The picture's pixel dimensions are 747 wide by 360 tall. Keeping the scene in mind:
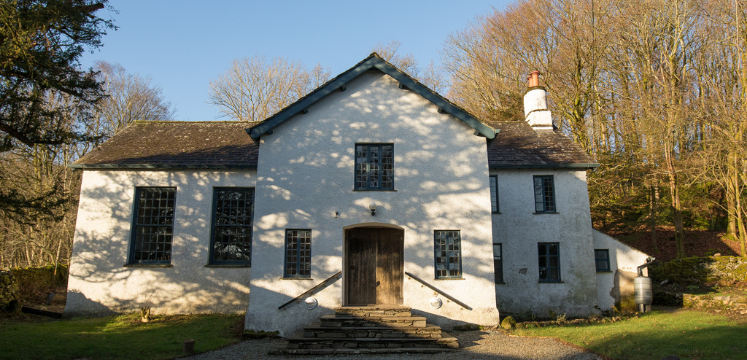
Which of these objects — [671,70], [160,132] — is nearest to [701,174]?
[671,70]

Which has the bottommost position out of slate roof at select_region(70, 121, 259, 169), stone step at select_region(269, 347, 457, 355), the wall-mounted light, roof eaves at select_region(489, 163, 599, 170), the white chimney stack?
stone step at select_region(269, 347, 457, 355)

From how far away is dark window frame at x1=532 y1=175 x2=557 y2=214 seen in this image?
56.1ft

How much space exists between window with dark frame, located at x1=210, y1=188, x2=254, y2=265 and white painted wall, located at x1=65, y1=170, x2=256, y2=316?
0.92 ft

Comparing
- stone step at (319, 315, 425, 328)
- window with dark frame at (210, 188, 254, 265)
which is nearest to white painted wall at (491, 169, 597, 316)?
stone step at (319, 315, 425, 328)

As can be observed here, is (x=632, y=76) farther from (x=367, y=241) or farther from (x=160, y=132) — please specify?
(x=160, y=132)

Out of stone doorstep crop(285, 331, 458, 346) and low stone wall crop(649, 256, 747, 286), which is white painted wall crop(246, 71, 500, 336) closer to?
stone doorstep crop(285, 331, 458, 346)

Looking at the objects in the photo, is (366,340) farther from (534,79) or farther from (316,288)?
(534,79)

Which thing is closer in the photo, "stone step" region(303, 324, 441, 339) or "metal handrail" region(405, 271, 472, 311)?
"stone step" region(303, 324, 441, 339)

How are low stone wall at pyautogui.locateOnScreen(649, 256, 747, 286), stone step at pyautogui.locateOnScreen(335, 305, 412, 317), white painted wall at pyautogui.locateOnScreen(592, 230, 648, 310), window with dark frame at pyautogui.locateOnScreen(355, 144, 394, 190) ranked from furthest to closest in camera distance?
low stone wall at pyautogui.locateOnScreen(649, 256, 747, 286) < white painted wall at pyautogui.locateOnScreen(592, 230, 648, 310) < window with dark frame at pyautogui.locateOnScreen(355, 144, 394, 190) < stone step at pyautogui.locateOnScreen(335, 305, 412, 317)

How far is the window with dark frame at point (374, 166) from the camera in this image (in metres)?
13.7

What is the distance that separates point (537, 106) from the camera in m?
20.3

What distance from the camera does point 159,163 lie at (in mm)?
15789

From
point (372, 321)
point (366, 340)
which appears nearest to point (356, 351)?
point (366, 340)

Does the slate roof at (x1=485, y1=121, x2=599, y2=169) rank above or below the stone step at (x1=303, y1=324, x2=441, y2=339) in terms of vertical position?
above
